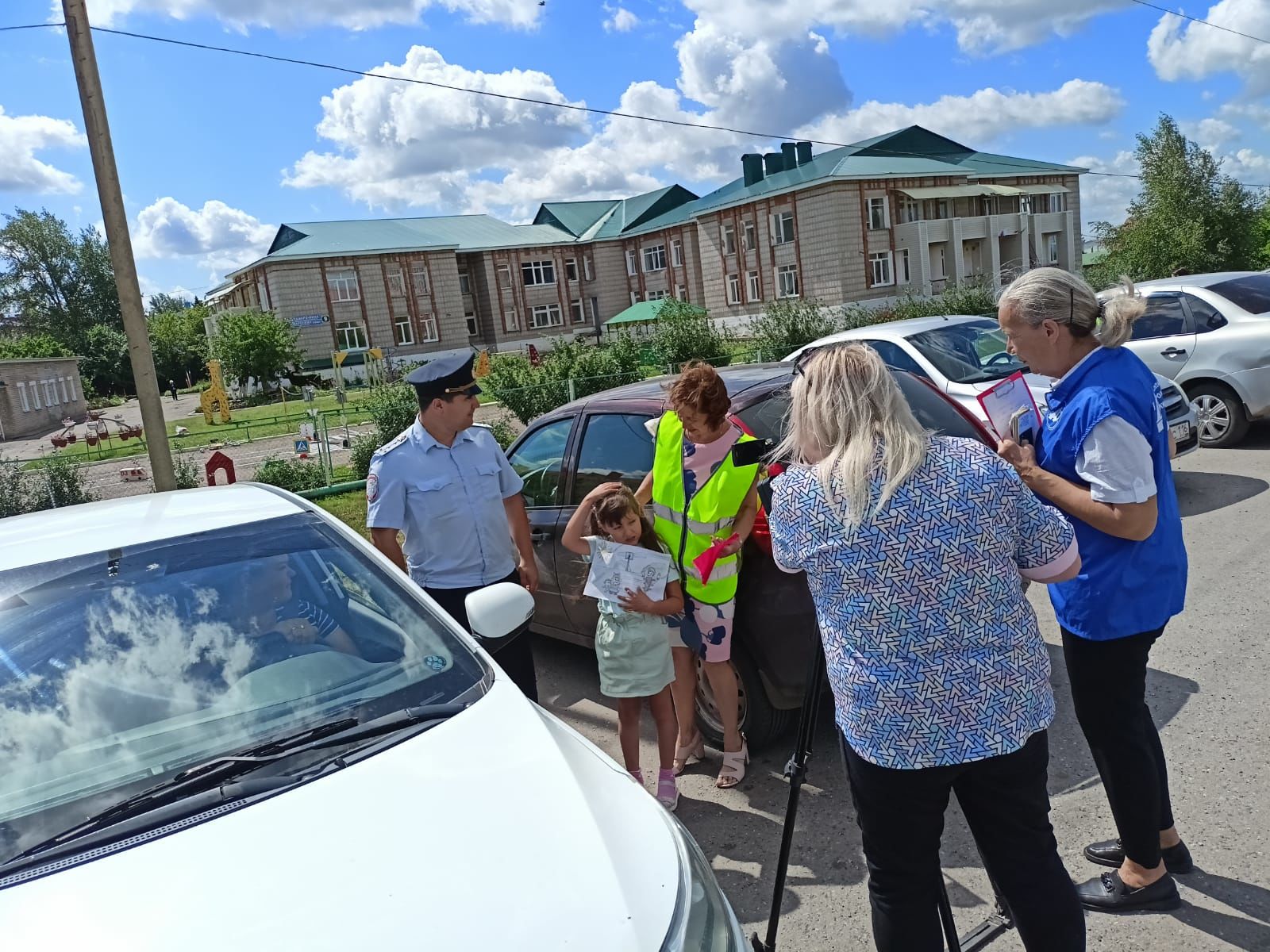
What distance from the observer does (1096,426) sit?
2.33 m

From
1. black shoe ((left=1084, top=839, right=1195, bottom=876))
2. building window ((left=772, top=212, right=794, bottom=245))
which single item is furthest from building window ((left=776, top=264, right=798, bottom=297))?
black shoe ((left=1084, top=839, right=1195, bottom=876))

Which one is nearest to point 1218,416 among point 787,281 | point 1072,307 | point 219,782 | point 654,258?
point 1072,307

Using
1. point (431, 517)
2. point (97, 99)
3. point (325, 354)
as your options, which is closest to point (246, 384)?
point (325, 354)

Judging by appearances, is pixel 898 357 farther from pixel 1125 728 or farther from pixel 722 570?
pixel 1125 728

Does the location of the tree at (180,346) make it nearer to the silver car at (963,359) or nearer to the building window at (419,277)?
the building window at (419,277)

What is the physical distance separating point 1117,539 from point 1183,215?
3020 centimetres

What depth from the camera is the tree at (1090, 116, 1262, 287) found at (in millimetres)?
26778

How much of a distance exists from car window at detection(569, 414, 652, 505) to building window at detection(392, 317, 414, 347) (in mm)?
56005

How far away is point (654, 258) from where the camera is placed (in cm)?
6197

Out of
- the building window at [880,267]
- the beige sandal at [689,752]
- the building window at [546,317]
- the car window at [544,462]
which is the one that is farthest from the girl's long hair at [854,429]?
the building window at [546,317]

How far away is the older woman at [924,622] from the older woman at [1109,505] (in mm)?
432

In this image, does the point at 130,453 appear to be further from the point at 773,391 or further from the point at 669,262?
the point at 669,262

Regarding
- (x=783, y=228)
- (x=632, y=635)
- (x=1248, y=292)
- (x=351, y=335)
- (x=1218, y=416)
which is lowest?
(x=1218, y=416)

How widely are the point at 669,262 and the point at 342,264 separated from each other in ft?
70.4
